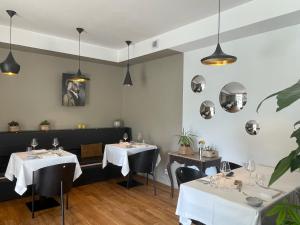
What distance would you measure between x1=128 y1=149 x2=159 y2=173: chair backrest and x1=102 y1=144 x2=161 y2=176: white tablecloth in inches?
4.5

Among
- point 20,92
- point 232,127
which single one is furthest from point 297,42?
point 20,92

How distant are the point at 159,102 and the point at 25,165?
277 centimetres

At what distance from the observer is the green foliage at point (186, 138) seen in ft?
13.6

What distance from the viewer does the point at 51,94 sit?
198 inches

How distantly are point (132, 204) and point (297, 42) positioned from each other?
3332 mm

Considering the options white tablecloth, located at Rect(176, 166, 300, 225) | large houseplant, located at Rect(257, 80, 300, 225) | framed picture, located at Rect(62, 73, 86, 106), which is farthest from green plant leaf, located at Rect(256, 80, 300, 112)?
framed picture, located at Rect(62, 73, 86, 106)

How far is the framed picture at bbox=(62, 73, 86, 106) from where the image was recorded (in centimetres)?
516

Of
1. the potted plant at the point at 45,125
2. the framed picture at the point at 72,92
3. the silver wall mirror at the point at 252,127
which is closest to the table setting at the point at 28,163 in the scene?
the potted plant at the point at 45,125

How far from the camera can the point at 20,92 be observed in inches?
183

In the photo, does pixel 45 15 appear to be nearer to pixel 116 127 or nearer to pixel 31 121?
pixel 31 121

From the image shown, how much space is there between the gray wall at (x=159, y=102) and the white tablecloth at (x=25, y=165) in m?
1.91

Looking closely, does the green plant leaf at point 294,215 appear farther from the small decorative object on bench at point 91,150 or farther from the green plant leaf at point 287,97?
the small decorative object on bench at point 91,150

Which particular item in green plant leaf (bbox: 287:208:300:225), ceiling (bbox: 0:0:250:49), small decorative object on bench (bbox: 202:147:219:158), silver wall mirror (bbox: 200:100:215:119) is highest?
ceiling (bbox: 0:0:250:49)

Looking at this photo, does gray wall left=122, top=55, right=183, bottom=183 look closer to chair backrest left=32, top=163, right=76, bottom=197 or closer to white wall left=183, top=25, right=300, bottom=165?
white wall left=183, top=25, right=300, bottom=165
